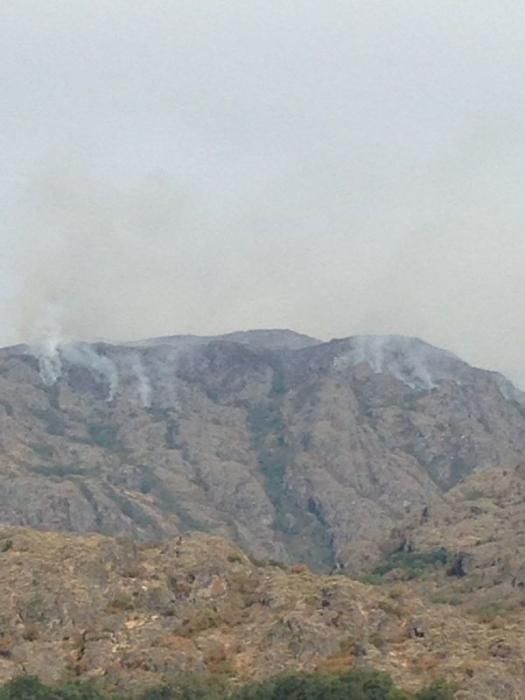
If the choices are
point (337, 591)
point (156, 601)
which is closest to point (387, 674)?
point (337, 591)

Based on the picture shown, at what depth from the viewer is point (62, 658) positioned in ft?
275

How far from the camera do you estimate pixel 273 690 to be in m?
76.1

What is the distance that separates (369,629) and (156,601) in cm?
1763

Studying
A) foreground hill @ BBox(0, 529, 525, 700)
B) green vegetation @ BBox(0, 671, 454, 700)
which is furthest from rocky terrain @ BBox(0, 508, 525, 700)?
green vegetation @ BBox(0, 671, 454, 700)

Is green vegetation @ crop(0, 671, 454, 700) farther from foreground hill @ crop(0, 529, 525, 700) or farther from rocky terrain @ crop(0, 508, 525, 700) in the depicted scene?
foreground hill @ crop(0, 529, 525, 700)

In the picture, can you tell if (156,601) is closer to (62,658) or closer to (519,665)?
(62,658)

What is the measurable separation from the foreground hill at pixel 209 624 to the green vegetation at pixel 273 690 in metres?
2.19

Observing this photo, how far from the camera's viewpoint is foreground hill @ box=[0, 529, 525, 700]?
81500 mm

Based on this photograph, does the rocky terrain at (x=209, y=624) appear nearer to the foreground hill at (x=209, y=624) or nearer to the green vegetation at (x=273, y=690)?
the foreground hill at (x=209, y=624)

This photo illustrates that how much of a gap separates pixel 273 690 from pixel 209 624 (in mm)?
15471

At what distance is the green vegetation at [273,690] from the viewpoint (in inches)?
2931

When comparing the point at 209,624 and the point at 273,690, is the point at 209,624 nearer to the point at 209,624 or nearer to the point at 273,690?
the point at 209,624

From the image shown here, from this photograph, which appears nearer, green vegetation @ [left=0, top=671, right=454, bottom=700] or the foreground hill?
green vegetation @ [left=0, top=671, right=454, bottom=700]

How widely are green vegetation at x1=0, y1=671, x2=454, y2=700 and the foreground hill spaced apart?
2.19 m
